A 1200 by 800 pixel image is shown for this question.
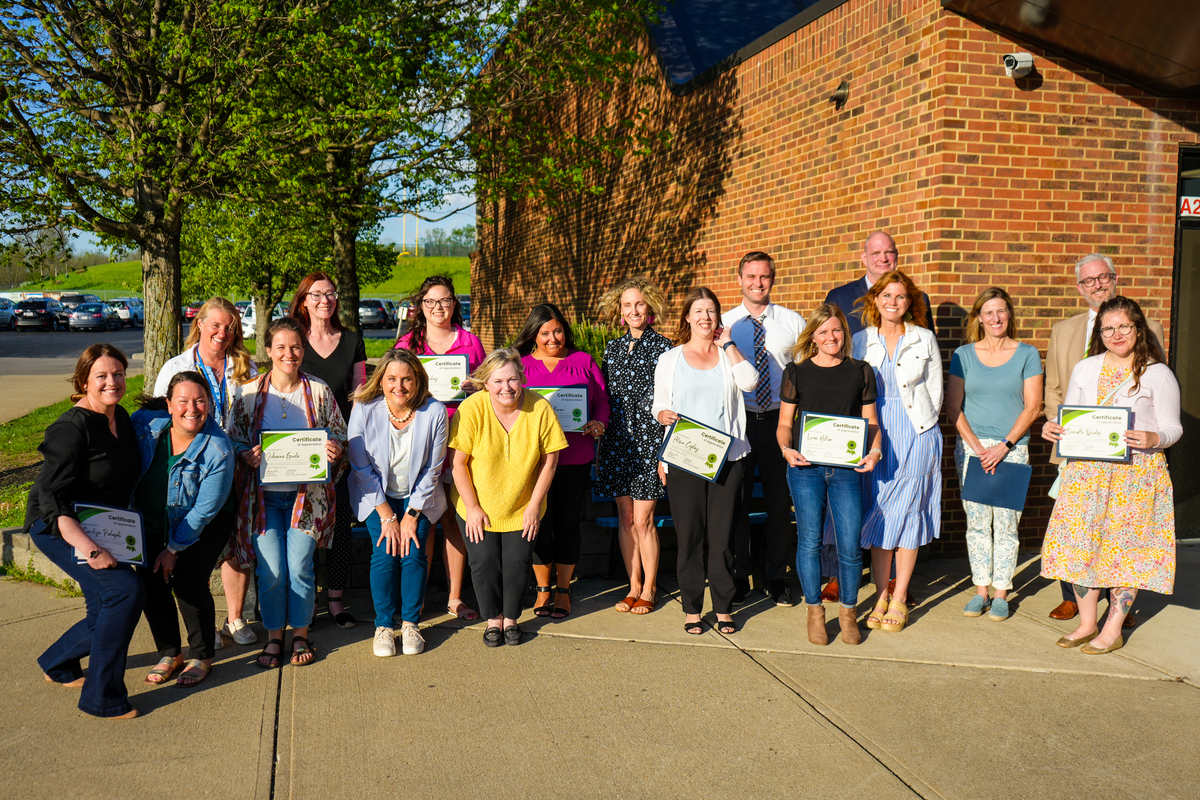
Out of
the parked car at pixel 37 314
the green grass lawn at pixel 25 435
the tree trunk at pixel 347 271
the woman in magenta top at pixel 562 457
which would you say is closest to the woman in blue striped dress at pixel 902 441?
the woman in magenta top at pixel 562 457

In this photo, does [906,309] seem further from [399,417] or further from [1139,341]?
[399,417]

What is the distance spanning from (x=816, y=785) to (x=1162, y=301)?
17.4 feet

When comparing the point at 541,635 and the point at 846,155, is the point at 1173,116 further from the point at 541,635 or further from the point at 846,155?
the point at 541,635

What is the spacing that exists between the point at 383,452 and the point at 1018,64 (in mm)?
5077

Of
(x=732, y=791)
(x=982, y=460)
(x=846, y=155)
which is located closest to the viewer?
(x=732, y=791)

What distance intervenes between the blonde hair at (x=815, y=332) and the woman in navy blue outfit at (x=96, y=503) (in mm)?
3444

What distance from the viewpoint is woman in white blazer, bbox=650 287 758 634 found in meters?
5.00

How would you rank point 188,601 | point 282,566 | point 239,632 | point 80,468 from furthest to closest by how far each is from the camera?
point 239,632 → point 282,566 → point 188,601 → point 80,468

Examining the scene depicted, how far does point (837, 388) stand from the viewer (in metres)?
4.86

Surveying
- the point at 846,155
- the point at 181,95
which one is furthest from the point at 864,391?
the point at 181,95

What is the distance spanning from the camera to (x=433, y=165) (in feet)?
37.9

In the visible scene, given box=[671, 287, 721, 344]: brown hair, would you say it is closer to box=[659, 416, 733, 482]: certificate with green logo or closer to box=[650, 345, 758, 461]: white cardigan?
box=[650, 345, 758, 461]: white cardigan

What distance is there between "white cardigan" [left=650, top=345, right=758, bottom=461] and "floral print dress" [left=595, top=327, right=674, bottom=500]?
24 centimetres

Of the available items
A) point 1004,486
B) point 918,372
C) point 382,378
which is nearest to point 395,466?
point 382,378
